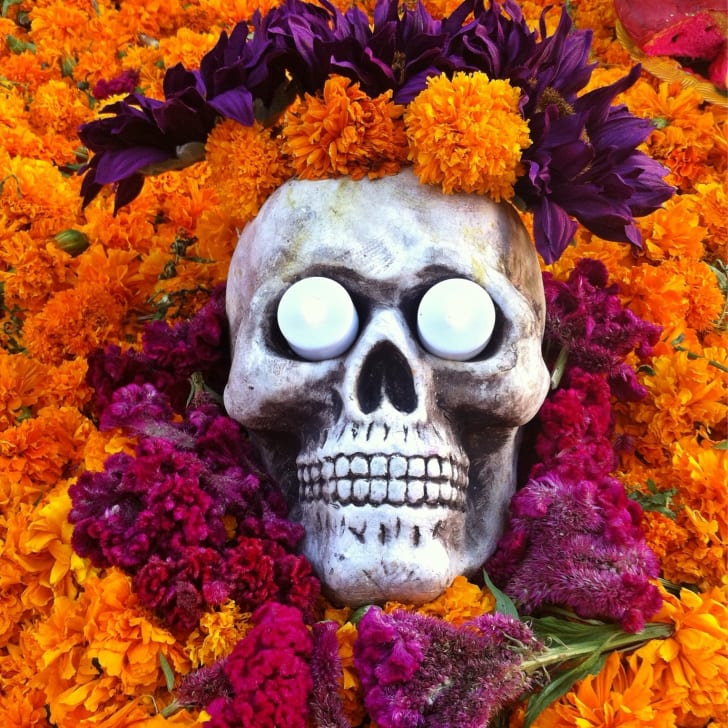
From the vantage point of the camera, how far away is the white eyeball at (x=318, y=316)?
1411mm

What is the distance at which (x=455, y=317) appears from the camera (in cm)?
139

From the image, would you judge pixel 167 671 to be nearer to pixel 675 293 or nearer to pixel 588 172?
pixel 588 172

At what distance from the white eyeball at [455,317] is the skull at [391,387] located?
3 centimetres

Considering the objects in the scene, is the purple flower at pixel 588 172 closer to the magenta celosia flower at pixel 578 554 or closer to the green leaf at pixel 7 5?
the magenta celosia flower at pixel 578 554

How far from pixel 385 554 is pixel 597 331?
2.30 feet

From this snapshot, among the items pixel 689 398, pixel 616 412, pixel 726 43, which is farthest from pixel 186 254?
pixel 726 43

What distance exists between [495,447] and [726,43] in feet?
4.58

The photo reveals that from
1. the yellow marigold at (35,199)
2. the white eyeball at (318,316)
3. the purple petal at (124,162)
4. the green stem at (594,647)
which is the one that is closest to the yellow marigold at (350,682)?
the green stem at (594,647)

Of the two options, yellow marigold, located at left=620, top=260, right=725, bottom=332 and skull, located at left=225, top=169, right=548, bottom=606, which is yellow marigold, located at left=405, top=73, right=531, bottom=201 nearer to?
skull, located at left=225, top=169, right=548, bottom=606

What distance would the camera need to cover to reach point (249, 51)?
60.4 inches

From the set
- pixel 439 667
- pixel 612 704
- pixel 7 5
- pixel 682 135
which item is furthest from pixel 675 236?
pixel 7 5

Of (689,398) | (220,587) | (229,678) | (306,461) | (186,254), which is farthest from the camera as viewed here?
(186,254)

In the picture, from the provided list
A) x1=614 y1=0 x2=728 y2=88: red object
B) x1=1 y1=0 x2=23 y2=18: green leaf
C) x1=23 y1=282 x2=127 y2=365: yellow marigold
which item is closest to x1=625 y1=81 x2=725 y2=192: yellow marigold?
x1=614 y1=0 x2=728 y2=88: red object

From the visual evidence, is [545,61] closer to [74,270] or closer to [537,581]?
[537,581]
